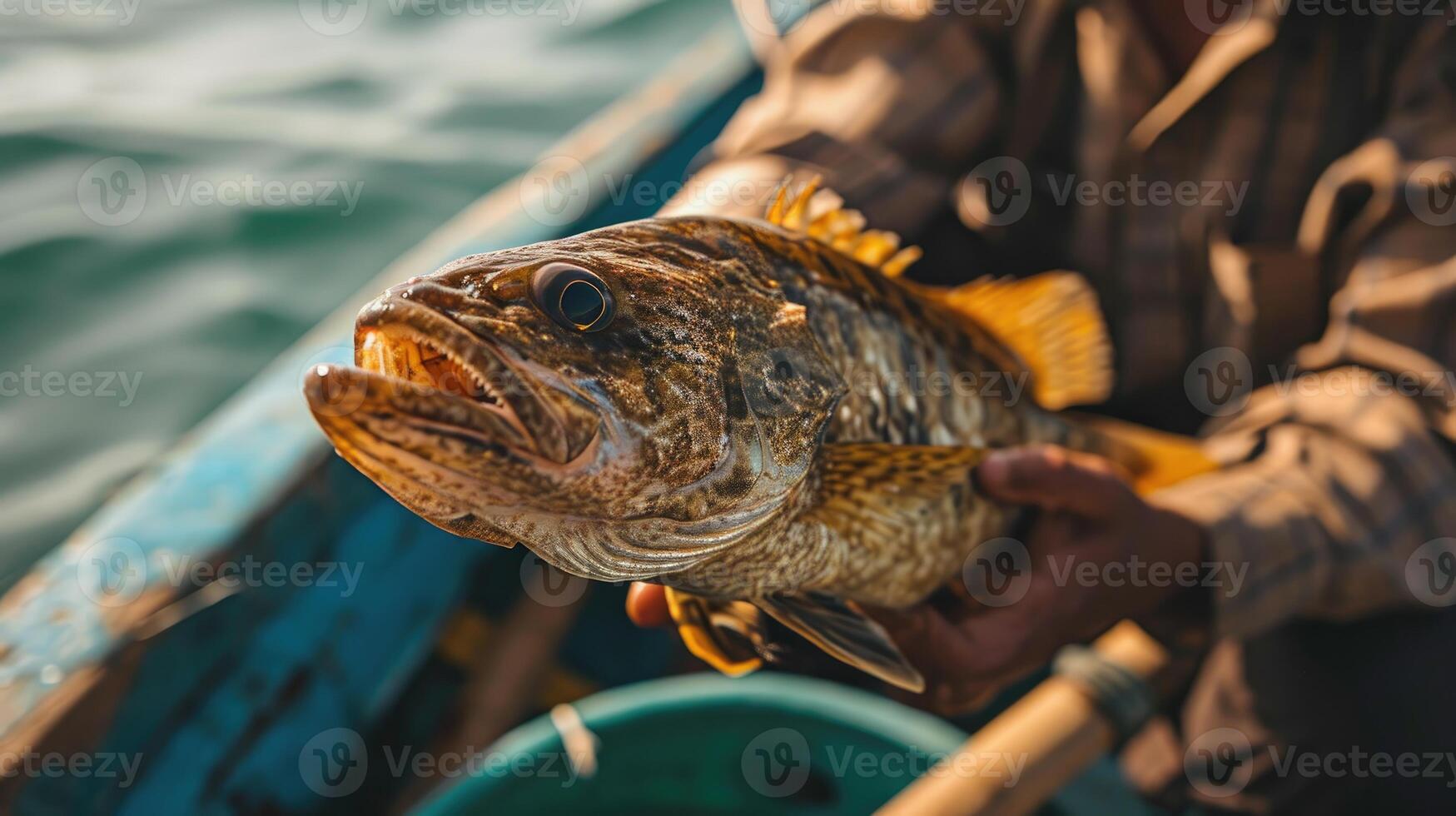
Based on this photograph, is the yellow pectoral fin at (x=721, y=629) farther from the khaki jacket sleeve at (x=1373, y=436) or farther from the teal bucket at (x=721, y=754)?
the khaki jacket sleeve at (x=1373, y=436)

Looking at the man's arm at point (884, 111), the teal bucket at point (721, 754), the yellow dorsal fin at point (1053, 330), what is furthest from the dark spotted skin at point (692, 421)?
the man's arm at point (884, 111)

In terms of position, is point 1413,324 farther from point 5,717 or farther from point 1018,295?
point 5,717

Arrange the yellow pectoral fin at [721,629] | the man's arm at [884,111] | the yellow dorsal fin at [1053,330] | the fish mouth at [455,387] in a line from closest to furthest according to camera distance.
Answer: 1. the fish mouth at [455,387]
2. the yellow pectoral fin at [721,629]
3. the yellow dorsal fin at [1053,330]
4. the man's arm at [884,111]

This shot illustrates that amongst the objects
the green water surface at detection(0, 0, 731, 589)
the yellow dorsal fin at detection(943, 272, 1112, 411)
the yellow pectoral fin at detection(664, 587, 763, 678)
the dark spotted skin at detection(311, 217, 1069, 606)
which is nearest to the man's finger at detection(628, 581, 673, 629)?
the yellow pectoral fin at detection(664, 587, 763, 678)

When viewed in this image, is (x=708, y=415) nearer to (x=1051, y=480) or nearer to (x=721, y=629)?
(x=721, y=629)

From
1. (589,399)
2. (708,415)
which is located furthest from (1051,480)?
(589,399)

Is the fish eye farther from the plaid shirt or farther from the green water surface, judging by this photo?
the green water surface
